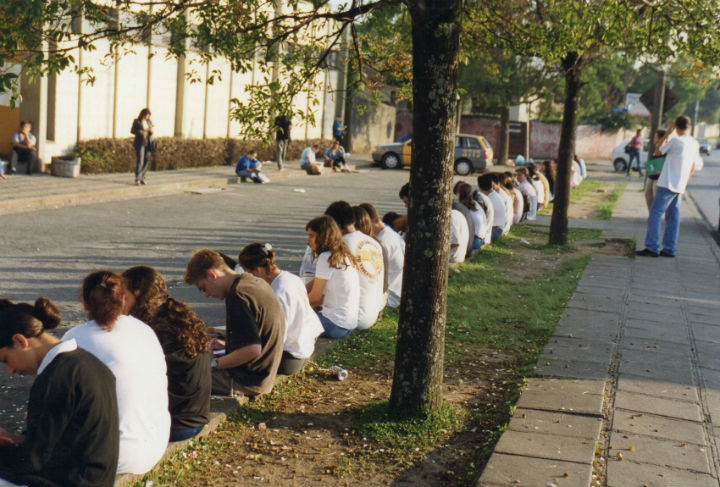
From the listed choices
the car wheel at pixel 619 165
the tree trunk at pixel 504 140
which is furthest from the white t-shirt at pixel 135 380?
the car wheel at pixel 619 165

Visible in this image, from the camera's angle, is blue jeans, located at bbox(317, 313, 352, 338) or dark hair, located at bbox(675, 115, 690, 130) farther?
dark hair, located at bbox(675, 115, 690, 130)

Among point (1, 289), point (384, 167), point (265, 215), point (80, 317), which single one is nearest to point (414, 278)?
point (80, 317)

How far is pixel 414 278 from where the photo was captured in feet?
16.8

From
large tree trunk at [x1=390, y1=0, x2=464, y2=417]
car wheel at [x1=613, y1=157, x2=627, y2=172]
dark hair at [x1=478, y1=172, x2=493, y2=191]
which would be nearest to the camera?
large tree trunk at [x1=390, y1=0, x2=464, y2=417]

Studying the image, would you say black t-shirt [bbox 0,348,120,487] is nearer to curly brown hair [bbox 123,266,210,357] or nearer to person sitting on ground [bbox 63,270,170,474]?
person sitting on ground [bbox 63,270,170,474]

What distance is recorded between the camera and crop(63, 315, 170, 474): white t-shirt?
12.4 feet

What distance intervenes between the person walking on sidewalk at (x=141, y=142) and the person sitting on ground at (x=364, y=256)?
40.3ft

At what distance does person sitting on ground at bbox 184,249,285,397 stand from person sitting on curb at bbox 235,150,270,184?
56.4 feet

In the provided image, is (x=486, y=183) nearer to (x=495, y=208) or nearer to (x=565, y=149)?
(x=495, y=208)

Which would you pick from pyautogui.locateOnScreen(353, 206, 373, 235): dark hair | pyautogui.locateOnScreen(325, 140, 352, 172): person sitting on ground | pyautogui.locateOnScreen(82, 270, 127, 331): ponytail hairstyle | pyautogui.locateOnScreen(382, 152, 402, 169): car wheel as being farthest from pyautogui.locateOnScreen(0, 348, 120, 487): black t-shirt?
pyautogui.locateOnScreen(382, 152, 402, 169): car wheel

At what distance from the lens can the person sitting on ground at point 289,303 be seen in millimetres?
5617

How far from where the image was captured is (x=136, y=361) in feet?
12.6

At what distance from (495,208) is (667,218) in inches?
103

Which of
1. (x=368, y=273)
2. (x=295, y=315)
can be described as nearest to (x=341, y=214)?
(x=368, y=273)
